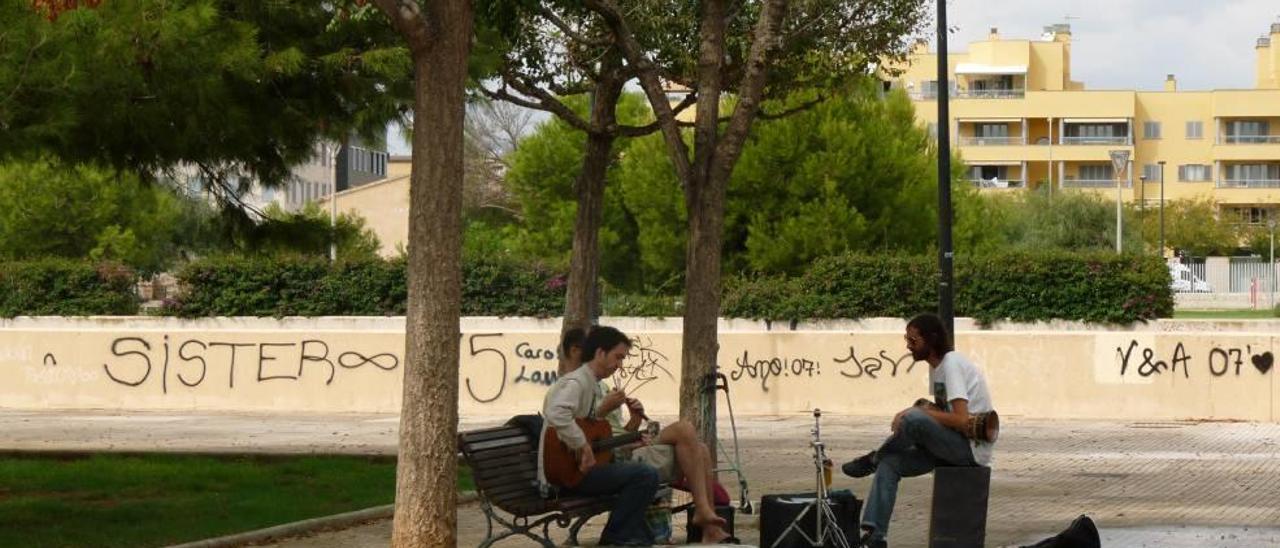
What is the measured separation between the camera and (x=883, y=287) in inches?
1088

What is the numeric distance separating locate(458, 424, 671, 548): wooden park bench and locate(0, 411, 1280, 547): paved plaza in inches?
51.5

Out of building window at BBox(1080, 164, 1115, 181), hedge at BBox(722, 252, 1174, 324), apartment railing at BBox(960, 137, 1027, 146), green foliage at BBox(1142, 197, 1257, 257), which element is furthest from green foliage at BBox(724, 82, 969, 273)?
building window at BBox(1080, 164, 1115, 181)

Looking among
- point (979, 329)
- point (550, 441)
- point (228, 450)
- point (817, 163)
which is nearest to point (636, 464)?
point (550, 441)

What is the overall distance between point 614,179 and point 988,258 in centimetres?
2074

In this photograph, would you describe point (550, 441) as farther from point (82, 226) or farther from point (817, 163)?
point (82, 226)

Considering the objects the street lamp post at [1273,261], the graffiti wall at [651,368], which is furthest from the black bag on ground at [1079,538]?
the street lamp post at [1273,261]

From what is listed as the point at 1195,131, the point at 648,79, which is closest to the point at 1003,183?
the point at 1195,131

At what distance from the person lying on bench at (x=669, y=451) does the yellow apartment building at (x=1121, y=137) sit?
82.3m

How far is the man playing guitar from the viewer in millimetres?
9984

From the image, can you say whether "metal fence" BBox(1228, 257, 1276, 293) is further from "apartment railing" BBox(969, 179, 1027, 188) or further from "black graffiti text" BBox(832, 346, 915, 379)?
"black graffiti text" BBox(832, 346, 915, 379)

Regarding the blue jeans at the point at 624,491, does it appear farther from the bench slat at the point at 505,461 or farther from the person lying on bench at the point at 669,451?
the bench slat at the point at 505,461

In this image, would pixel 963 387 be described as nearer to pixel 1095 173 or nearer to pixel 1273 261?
pixel 1273 261

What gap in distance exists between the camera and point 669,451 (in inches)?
415

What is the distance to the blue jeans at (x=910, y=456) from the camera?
9.88 metres
